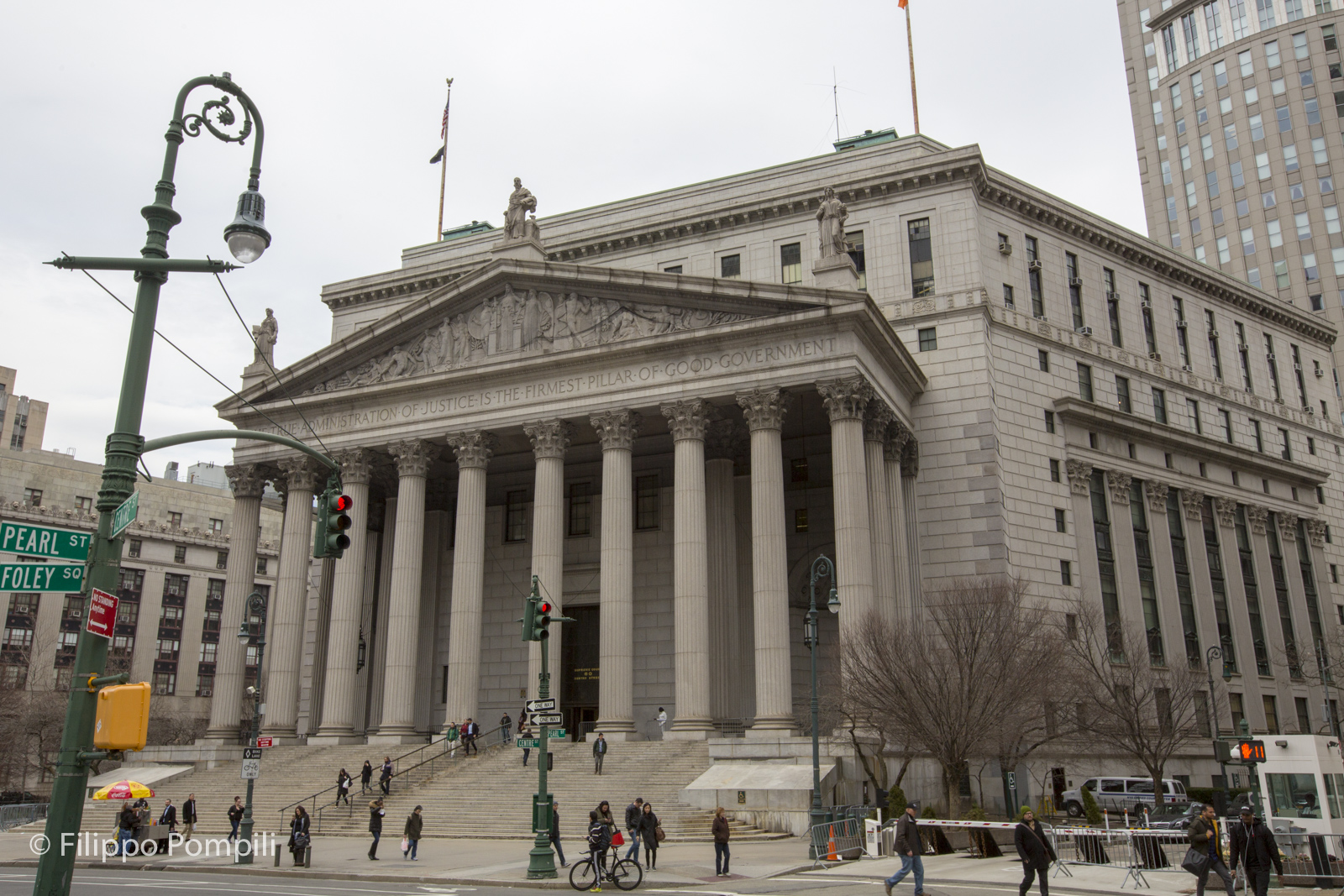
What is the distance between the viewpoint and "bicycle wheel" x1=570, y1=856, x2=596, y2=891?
21.2m

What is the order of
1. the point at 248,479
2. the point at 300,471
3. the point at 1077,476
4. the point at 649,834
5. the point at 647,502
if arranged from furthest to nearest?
the point at 1077,476 → the point at 647,502 → the point at 248,479 → the point at 300,471 → the point at 649,834

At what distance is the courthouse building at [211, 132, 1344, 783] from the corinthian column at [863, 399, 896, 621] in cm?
13

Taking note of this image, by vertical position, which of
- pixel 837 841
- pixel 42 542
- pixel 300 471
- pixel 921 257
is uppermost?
pixel 921 257

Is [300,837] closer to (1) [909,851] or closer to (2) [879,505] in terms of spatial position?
(1) [909,851]

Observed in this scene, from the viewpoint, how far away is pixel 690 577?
3778 cm

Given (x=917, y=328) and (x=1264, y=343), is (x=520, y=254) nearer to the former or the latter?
(x=917, y=328)

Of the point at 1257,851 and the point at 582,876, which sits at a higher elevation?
the point at 1257,851

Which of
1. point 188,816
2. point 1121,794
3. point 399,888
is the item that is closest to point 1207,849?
point 399,888

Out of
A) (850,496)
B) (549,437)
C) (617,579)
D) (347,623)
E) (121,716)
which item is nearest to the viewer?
(121,716)

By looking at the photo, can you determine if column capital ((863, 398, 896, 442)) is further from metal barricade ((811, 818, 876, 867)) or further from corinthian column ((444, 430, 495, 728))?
metal barricade ((811, 818, 876, 867))

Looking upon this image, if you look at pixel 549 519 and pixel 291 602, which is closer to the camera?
pixel 549 519

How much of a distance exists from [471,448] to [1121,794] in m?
28.2

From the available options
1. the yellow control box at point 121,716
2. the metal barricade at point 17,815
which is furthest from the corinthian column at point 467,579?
the yellow control box at point 121,716

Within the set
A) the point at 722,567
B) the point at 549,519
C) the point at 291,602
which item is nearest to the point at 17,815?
the point at 291,602
